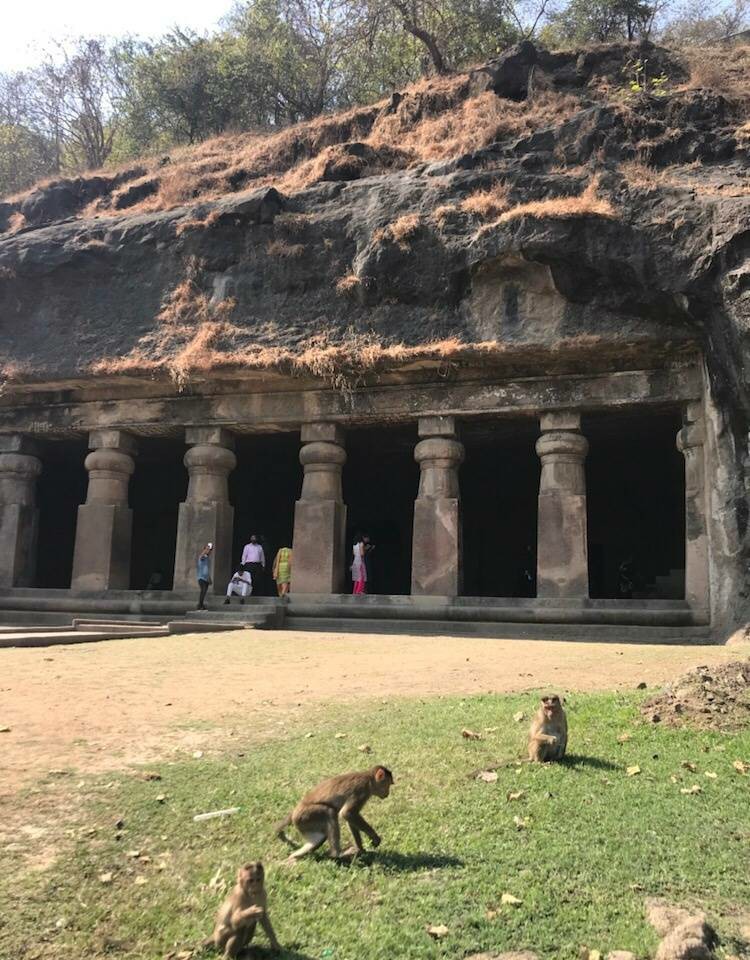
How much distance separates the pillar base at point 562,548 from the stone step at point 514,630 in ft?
2.60

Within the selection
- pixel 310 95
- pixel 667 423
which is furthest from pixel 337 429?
pixel 310 95

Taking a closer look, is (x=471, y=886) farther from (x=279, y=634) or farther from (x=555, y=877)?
(x=279, y=634)

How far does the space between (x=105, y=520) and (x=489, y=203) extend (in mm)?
9010

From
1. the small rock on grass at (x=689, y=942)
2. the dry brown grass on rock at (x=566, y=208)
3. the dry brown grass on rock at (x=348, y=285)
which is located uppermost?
the dry brown grass on rock at (x=566, y=208)

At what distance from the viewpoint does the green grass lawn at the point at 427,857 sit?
292 centimetres

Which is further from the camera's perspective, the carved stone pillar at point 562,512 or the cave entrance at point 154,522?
the cave entrance at point 154,522

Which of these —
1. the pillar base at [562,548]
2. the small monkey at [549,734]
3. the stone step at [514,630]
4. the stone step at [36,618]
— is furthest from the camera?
the stone step at [36,618]

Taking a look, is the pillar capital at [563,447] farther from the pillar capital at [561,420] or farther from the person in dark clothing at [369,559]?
the person in dark clothing at [369,559]

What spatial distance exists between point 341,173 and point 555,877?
14588mm

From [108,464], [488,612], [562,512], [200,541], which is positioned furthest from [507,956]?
[108,464]

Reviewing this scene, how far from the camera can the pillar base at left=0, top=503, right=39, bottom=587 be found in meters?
15.9

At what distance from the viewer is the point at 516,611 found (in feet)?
41.6

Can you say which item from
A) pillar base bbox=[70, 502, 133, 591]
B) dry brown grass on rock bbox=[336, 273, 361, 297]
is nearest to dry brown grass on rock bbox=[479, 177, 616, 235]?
dry brown grass on rock bbox=[336, 273, 361, 297]

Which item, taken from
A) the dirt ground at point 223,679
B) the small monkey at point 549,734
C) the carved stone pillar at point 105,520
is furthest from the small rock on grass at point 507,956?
the carved stone pillar at point 105,520
